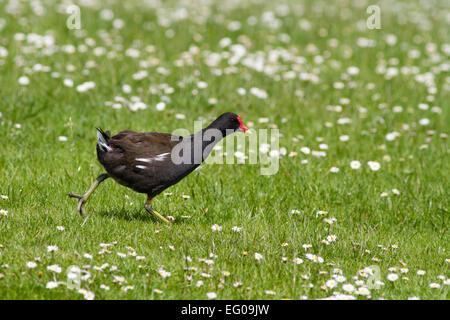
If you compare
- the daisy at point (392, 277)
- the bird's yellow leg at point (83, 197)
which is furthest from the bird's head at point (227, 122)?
the daisy at point (392, 277)

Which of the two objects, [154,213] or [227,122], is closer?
[154,213]

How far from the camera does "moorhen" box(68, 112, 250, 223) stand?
571 centimetres

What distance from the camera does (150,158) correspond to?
18.8 ft

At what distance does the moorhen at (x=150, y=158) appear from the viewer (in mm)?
5711

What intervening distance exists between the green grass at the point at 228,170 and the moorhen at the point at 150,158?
1.31 feet

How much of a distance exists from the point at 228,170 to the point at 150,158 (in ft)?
6.00

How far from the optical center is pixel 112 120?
27.1 feet

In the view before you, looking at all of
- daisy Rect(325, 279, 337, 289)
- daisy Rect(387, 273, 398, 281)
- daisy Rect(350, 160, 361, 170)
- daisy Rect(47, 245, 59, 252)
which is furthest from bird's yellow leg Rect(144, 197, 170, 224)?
daisy Rect(350, 160, 361, 170)

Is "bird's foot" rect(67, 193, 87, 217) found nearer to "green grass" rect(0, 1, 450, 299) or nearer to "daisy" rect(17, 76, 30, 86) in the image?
"green grass" rect(0, 1, 450, 299)

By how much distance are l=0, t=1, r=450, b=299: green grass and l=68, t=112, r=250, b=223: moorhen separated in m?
0.40

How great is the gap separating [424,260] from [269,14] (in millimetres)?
9398

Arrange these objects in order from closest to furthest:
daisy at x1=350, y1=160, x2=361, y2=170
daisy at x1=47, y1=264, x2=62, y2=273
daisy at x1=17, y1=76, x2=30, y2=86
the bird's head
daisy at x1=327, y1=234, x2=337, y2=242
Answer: daisy at x1=47, y1=264, x2=62, y2=273 < daisy at x1=327, y1=234, x2=337, y2=242 < the bird's head < daisy at x1=350, y1=160, x2=361, y2=170 < daisy at x1=17, y1=76, x2=30, y2=86

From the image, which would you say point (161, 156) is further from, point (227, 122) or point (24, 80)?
point (24, 80)

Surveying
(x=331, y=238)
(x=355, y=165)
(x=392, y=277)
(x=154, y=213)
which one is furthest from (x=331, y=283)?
(x=355, y=165)
